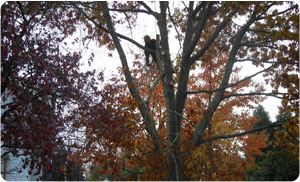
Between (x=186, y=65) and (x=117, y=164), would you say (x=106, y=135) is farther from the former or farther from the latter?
(x=186, y=65)

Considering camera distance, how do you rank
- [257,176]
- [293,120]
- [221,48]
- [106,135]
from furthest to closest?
[257,176] → [221,48] → [106,135] → [293,120]

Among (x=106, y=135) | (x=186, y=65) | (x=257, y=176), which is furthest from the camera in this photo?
(x=257, y=176)

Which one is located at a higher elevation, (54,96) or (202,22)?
(202,22)

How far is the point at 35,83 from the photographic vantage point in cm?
486

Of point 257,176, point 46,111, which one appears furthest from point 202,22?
point 257,176

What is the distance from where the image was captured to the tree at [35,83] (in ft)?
14.5

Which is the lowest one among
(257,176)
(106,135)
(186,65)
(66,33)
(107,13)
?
(257,176)

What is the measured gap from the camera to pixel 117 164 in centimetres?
613

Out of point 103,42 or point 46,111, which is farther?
point 103,42

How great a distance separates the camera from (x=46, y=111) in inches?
185

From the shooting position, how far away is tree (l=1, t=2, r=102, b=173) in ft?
14.5

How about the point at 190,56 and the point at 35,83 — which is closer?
the point at 35,83

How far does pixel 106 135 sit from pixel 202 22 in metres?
3.28

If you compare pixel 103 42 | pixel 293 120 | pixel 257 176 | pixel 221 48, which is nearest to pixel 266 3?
pixel 293 120
